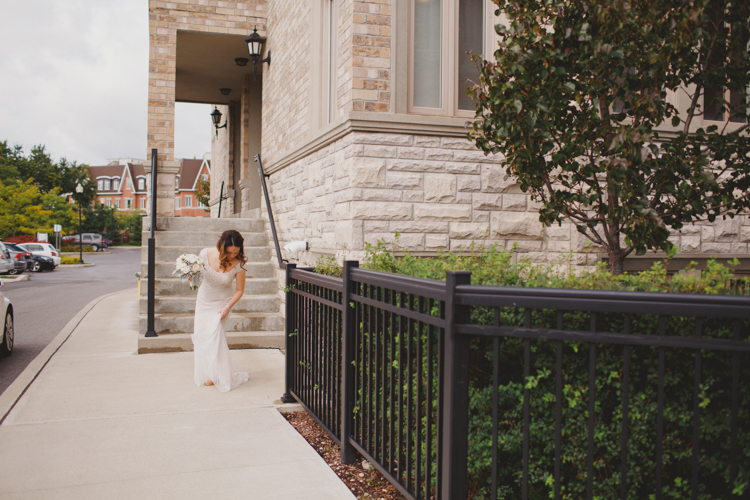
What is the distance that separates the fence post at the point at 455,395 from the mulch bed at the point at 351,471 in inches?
40.0

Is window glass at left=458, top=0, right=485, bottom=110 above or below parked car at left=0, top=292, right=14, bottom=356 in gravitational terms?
above

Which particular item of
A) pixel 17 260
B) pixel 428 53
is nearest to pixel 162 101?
pixel 428 53

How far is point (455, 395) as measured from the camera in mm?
2531

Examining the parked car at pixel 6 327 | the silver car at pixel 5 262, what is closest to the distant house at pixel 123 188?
the silver car at pixel 5 262

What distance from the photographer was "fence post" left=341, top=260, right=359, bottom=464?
376 cm

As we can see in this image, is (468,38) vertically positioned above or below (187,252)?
above

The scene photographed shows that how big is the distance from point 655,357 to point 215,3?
11.7 meters

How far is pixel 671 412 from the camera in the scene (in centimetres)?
237

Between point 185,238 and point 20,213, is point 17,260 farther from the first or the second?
point 185,238

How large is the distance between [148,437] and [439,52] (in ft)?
16.9

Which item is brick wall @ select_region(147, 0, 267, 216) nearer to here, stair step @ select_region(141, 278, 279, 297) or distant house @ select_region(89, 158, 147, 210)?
stair step @ select_region(141, 278, 279, 297)

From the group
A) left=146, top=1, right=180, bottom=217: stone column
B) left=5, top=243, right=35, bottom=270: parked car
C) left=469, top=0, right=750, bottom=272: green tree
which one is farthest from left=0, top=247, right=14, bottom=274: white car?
left=469, top=0, right=750, bottom=272: green tree

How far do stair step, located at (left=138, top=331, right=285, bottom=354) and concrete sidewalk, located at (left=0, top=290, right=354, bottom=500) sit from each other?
1.59ft

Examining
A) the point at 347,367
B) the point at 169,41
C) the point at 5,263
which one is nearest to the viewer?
the point at 347,367
